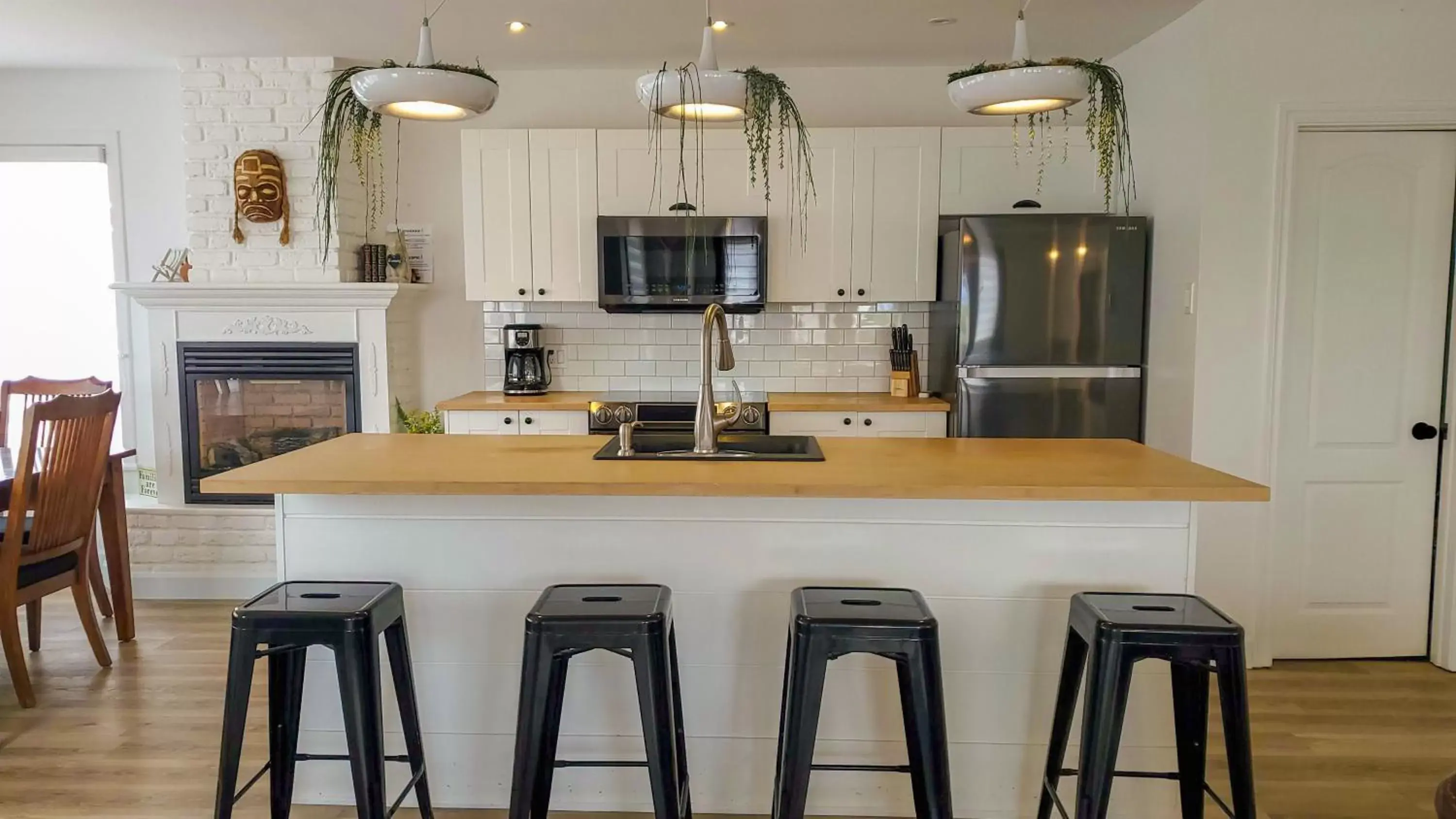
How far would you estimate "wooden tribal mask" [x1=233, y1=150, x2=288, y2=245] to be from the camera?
14.3 ft

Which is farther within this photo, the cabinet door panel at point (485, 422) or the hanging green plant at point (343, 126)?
the cabinet door panel at point (485, 422)

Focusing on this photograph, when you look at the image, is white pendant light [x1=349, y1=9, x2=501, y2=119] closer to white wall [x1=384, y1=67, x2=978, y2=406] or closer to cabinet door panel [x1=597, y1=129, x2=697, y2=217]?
cabinet door panel [x1=597, y1=129, x2=697, y2=217]

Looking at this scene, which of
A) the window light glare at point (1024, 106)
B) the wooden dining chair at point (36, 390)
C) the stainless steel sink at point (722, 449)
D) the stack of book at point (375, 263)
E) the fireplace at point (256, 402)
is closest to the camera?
the window light glare at point (1024, 106)

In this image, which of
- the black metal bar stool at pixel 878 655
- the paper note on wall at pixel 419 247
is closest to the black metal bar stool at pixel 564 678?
the black metal bar stool at pixel 878 655

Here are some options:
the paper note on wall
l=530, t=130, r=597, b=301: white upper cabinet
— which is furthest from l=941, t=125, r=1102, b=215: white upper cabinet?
the paper note on wall

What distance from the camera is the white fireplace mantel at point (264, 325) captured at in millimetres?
4375

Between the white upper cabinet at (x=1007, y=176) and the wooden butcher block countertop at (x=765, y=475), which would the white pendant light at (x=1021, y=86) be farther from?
the white upper cabinet at (x=1007, y=176)

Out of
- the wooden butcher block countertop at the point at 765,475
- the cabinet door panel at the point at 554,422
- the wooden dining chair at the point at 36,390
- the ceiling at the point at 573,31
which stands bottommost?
the cabinet door panel at the point at 554,422

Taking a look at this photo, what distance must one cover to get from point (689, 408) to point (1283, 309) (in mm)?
2402

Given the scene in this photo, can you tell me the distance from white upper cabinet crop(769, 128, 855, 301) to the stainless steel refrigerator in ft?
2.04

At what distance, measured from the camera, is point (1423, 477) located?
3.49 meters

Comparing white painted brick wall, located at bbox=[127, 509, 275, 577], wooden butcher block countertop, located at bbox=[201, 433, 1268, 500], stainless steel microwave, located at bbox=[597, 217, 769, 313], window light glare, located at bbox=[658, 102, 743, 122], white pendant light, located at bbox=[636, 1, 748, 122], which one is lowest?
white painted brick wall, located at bbox=[127, 509, 275, 577]

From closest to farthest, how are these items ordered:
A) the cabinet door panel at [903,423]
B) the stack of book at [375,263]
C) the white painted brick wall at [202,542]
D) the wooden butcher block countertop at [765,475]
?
the wooden butcher block countertop at [765,475] < the cabinet door panel at [903,423] < the white painted brick wall at [202,542] < the stack of book at [375,263]

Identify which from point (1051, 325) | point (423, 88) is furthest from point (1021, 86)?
point (1051, 325)
